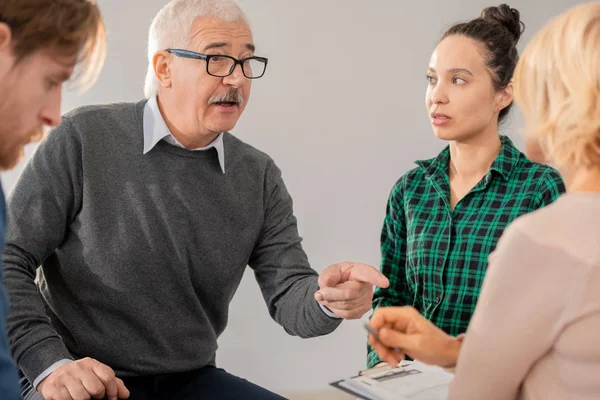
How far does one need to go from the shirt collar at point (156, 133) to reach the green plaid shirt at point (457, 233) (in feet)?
1.80

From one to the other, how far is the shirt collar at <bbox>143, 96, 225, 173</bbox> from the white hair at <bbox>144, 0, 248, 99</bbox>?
67 millimetres

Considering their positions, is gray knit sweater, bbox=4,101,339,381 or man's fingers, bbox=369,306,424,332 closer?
man's fingers, bbox=369,306,424,332

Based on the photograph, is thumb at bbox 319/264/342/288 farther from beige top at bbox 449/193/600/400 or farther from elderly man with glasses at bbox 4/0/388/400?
beige top at bbox 449/193/600/400

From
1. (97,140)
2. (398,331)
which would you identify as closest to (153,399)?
(97,140)

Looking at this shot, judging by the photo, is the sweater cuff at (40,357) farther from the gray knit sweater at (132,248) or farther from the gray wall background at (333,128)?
the gray wall background at (333,128)

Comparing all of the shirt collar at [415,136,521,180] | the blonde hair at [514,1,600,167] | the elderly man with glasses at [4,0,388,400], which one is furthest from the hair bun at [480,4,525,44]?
the blonde hair at [514,1,600,167]

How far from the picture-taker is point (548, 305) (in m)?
0.87

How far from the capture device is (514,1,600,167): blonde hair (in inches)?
37.1

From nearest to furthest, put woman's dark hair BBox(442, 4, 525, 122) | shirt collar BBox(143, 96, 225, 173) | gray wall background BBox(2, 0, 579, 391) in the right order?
shirt collar BBox(143, 96, 225, 173) < woman's dark hair BBox(442, 4, 525, 122) < gray wall background BBox(2, 0, 579, 391)

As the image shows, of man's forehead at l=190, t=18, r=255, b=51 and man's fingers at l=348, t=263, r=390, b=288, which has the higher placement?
man's forehead at l=190, t=18, r=255, b=51

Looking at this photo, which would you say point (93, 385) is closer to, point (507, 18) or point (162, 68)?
point (162, 68)

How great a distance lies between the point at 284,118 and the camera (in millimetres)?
2768

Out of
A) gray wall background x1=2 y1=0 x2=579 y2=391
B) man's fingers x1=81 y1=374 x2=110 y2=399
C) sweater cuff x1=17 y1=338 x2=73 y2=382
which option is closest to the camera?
man's fingers x1=81 y1=374 x2=110 y2=399

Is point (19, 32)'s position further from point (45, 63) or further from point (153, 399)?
point (153, 399)
